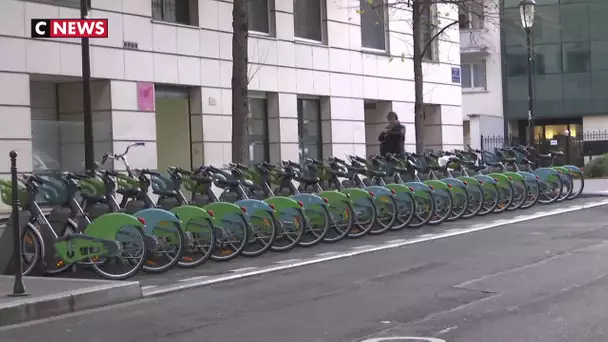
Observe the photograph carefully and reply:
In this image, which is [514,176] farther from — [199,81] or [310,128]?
[199,81]

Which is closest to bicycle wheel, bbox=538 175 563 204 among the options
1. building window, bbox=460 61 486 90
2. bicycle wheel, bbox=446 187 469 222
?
bicycle wheel, bbox=446 187 469 222

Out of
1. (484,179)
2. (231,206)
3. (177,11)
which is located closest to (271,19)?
(177,11)

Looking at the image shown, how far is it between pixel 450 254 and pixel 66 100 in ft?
30.8

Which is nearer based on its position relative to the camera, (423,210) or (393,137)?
(423,210)

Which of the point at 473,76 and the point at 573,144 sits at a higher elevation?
the point at 473,76

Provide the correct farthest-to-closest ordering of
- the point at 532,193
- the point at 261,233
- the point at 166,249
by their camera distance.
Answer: the point at 532,193, the point at 261,233, the point at 166,249

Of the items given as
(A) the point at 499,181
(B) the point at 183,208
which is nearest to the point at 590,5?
(A) the point at 499,181

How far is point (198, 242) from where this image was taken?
442 inches

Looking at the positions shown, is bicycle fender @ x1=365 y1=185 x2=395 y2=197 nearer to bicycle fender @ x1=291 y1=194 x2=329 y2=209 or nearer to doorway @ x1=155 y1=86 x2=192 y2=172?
bicycle fender @ x1=291 y1=194 x2=329 y2=209

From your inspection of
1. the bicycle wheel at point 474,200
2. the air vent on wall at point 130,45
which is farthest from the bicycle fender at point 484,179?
the air vent on wall at point 130,45

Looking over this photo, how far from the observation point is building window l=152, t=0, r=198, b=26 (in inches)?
736

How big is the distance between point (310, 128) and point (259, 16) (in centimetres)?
353

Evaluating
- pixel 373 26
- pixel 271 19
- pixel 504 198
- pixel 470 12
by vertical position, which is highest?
pixel 373 26

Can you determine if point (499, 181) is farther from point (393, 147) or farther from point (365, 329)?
point (365, 329)
